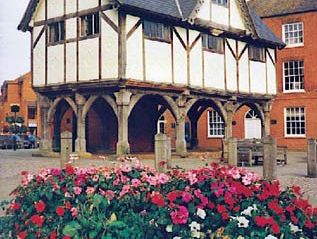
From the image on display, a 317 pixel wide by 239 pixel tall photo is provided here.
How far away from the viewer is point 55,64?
20906 mm

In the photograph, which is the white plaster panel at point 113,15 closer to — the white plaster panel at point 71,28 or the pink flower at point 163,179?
the white plaster panel at point 71,28

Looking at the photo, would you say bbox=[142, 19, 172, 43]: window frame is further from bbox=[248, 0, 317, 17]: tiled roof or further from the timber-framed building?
bbox=[248, 0, 317, 17]: tiled roof

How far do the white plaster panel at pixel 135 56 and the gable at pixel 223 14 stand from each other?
12.4 ft

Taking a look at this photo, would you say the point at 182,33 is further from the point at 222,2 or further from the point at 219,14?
the point at 222,2

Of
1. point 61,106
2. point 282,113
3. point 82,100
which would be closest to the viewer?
point 82,100

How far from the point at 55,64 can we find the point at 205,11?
23.7 ft

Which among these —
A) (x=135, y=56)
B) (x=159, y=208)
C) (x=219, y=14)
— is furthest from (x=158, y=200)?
(x=219, y=14)

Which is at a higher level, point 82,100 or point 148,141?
point 82,100

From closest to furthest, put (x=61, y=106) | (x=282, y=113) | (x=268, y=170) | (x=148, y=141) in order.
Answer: (x=268, y=170) → (x=61, y=106) → (x=148, y=141) → (x=282, y=113)

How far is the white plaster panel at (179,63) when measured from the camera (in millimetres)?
20703

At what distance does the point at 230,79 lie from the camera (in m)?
24.0

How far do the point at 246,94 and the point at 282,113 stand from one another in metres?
7.72

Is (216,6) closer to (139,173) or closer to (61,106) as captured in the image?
(61,106)

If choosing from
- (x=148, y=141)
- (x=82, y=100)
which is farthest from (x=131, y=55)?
(x=148, y=141)
